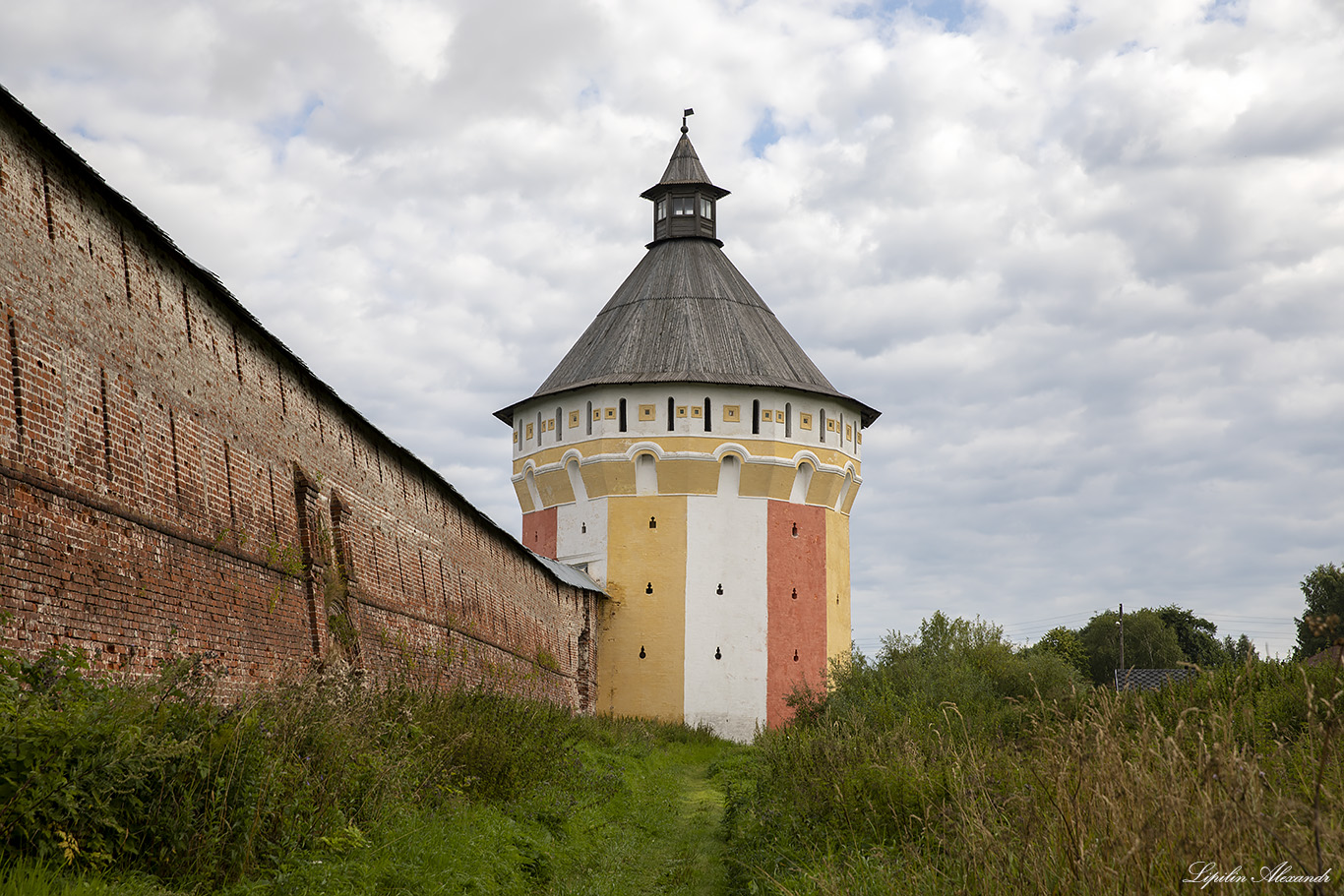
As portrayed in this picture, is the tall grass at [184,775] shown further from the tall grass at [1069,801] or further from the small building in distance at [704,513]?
the small building in distance at [704,513]

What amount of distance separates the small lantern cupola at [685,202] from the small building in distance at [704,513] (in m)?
4.44

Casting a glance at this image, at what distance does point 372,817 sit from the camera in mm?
7445

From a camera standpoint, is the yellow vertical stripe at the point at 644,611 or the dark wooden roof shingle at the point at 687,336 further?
the dark wooden roof shingle at the point at 687,336

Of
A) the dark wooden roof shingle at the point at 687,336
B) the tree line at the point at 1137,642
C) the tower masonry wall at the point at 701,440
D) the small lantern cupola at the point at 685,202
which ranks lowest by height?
the tree line at the point at 1137,642

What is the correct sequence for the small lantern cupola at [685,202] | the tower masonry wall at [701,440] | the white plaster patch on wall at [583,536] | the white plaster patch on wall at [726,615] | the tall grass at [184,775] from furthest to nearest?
the small lantern cupola at [685,202] < the white plaster patch on wall at [583,536] < the tower masonry wall at [701,440] < the white plaster patch on wall at [726,615] < the tall grass at [184,775]

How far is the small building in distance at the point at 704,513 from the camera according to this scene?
93.9ft

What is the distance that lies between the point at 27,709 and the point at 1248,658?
5672 millimetres

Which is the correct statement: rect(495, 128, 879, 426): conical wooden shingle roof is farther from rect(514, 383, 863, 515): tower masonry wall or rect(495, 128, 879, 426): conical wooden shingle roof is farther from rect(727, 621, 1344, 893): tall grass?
rect(727, 621, 1344, 893): tall grass

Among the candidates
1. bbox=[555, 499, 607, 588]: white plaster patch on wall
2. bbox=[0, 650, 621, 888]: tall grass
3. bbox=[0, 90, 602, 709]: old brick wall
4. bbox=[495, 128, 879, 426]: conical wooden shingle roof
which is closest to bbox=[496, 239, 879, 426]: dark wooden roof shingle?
bbox=[495, 128, 879, 426]: conical wooden shingle roof

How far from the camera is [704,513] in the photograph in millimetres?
29234

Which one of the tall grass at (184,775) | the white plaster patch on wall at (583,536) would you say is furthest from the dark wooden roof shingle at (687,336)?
the tall grass at (184,775)

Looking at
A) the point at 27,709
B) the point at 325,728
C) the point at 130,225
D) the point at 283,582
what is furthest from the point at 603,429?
the point at 27,709

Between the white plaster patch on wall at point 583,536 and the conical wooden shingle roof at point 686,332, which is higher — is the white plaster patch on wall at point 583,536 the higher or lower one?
the lower one

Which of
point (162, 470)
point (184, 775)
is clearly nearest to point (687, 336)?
point (162, 470)
